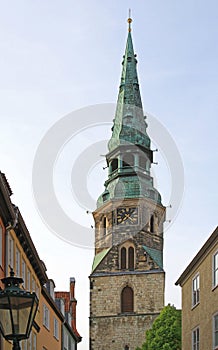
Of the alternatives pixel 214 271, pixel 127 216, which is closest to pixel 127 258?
pixel 127 216

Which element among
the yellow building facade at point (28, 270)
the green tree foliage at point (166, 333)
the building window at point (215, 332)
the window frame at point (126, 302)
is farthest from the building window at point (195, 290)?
the window frame at point (126, 302)

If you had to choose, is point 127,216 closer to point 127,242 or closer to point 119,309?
point 127,242

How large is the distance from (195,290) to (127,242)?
46297mm

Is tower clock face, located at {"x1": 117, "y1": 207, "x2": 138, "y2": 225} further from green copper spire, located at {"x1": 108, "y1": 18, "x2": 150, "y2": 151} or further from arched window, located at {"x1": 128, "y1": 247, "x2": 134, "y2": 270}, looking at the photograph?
green copper spire, located at {"x1": 108, "y1": 18, "x2": 150, "y2": 151}

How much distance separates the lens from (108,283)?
252ft

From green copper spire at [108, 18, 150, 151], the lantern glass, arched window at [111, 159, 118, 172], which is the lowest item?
the lantern glass

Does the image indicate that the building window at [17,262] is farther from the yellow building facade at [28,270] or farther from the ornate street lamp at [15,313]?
the ornate street lamp at [15,313]

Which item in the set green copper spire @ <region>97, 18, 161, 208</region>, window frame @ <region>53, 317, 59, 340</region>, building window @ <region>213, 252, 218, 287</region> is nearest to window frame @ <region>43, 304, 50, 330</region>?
window frame @ <region>53, 317, 59, 340</region>

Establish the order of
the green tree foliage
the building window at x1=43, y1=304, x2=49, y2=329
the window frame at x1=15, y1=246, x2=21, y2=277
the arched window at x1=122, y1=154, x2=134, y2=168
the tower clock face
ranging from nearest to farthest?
the window frame at x1=15, y1=246, x2=21, y2=277 → the building window at x1=43, y1=304, x2=49, y2=329 → the green tree foliage → the tower clock face → the arched window at x1=122, y1=154, x2=134, y2=168

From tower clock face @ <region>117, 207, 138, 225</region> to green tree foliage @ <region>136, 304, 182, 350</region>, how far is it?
15.5 meters

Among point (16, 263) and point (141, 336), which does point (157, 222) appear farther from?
point (16, 263)

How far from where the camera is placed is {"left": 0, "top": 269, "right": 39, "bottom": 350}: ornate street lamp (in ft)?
31.9

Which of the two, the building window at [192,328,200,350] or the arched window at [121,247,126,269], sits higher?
the arched window at [121,247,126,269]

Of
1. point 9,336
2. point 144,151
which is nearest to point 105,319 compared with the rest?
point 144,151
